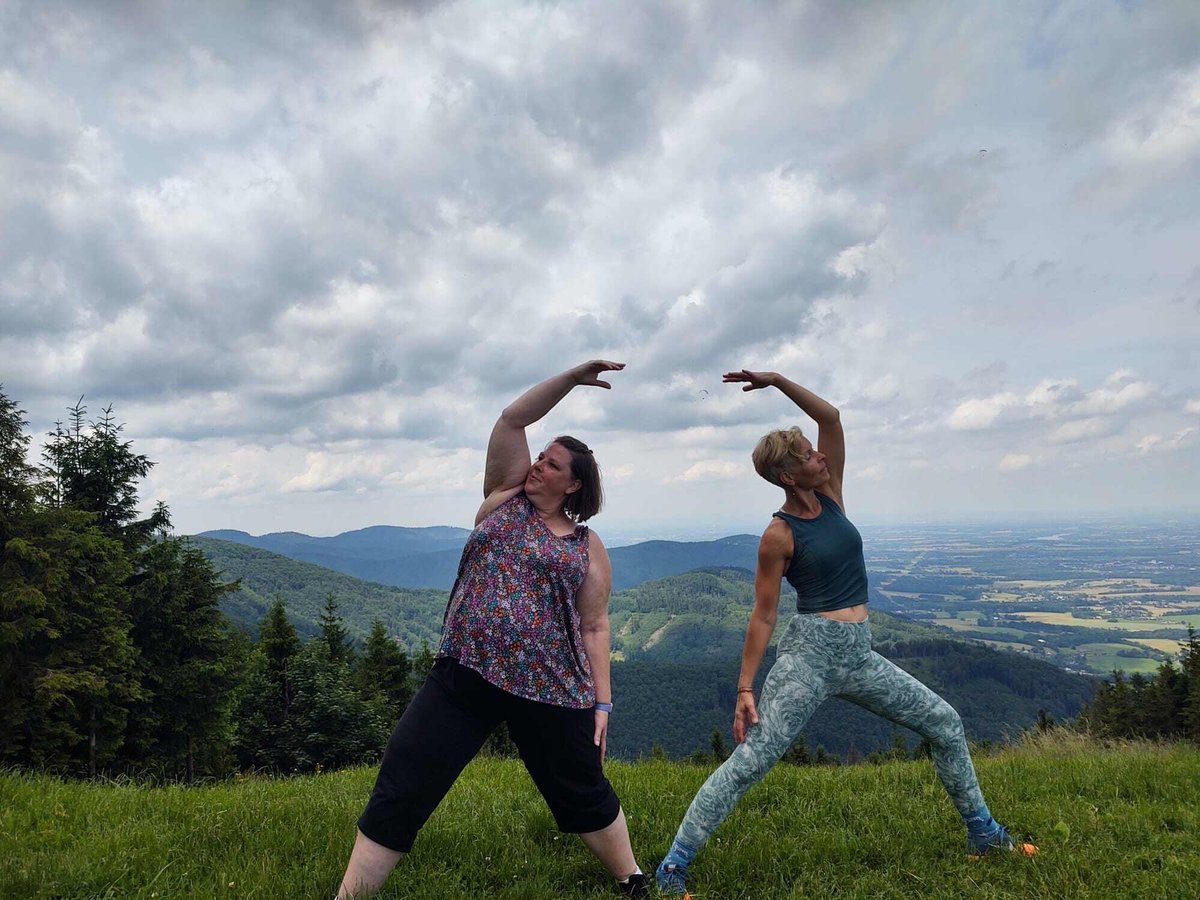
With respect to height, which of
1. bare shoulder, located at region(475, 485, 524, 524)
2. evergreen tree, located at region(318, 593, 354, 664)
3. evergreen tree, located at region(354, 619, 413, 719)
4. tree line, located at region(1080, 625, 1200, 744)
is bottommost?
tree line, located at region(1080, 625, 1200, 744)

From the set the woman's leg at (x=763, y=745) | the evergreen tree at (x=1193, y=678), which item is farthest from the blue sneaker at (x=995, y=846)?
the evergreen tree at (x=1193, y=678)

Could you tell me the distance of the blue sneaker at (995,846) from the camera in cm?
437

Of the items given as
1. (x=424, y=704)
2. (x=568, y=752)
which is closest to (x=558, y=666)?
(x=568, y=752)

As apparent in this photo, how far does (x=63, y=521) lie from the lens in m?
20.2

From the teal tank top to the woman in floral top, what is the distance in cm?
125

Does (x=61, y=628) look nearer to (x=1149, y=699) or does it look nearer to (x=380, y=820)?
(x=380, y=820)

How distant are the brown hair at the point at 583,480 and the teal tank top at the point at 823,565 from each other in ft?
4.07

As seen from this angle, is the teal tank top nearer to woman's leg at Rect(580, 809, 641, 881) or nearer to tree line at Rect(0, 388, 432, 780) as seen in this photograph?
woman's leg at Rect(580, 809, 641, 881)

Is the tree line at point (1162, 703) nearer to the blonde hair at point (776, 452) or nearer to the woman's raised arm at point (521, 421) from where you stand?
the blonde hair at point (776, 452)

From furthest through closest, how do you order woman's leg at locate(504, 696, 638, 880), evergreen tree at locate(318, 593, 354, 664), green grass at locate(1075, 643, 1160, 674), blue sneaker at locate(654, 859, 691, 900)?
green grass at locate(1075, 643, 1160, 674), evergreen tree at locate(318, 593, 354, 664), blue sneaker at locate(654, 859, 691, 900), woman's leg at locate(504, 696, 638, 880)

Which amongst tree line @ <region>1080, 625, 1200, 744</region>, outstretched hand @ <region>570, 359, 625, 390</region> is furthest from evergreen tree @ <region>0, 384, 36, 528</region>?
tree line @ <region>1080, 625, 1200, 744</region>

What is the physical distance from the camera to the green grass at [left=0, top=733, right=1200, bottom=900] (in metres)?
3.82

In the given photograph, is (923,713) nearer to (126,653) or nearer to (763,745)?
(763,745)

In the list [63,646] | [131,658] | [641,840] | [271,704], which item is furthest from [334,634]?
[641,840]
